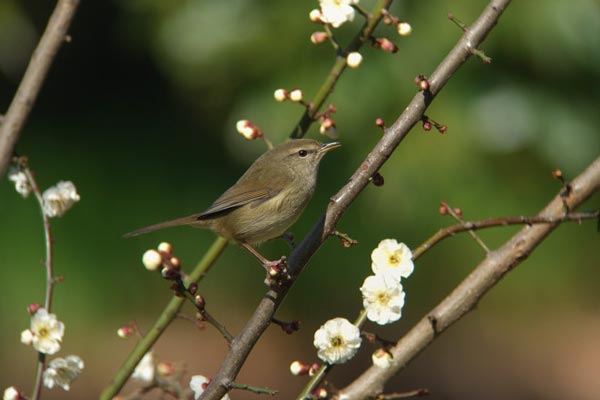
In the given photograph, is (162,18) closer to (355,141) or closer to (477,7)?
(355,141)

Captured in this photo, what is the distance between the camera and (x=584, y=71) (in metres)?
4.72

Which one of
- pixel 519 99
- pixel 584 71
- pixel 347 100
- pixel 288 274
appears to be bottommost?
pixel 288 274

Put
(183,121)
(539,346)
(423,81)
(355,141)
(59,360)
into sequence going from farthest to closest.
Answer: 1. (539,346)
2. (183,121)
3. (355,141)
4. (59,360)
5. (423,81)

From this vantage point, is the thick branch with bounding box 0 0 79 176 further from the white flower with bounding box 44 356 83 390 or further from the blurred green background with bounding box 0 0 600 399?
the blurred green background with bounding box 0 0 600 399

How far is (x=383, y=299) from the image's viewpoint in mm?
1662

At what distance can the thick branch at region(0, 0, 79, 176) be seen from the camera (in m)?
1.90

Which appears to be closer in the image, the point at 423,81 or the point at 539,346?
the point at 423,81

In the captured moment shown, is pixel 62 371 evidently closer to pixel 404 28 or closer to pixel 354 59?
pixel 354 59

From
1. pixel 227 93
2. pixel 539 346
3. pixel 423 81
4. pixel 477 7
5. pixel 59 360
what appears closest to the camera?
pixel 423 81

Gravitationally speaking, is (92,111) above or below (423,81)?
above

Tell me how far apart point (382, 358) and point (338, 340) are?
13 centimetres

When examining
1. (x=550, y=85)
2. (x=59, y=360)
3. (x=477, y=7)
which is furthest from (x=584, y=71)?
(x=59, y=360)

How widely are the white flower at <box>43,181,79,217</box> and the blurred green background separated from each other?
272 centimetres

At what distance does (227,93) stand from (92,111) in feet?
5.29
